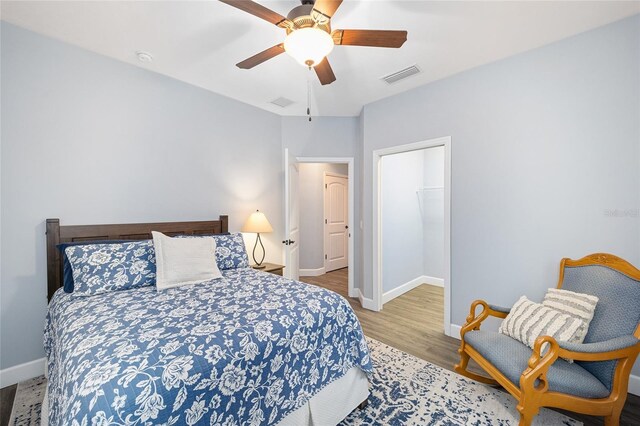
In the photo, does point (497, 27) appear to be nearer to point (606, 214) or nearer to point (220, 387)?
point (606, 214)

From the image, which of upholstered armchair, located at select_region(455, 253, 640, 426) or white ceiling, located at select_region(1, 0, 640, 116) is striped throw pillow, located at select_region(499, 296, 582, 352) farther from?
white ceiling, located at select_region(1, 0, 640, 116)

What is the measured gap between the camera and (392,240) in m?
4.22

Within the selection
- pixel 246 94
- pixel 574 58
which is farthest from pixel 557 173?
pixel 246 94

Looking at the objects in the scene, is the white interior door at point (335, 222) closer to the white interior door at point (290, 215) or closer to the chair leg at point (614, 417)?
the white interior door at point (290, 215)

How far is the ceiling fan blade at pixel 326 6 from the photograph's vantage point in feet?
4.98

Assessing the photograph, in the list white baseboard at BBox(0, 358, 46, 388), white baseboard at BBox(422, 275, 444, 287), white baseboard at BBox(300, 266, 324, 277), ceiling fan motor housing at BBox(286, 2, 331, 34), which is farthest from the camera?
white baseboard at BBox(300, 266, 324, 277)

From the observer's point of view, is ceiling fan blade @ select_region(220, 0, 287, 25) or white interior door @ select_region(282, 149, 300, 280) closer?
ceiling fan blade @ select_region(220, 0, 287, 25)

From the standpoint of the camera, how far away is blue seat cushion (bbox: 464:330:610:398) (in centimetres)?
157

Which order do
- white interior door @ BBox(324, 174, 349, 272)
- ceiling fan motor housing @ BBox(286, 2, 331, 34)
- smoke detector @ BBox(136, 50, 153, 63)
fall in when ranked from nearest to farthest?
ceiling fan motor housing @ BBox(286, 2, 331, 34) → smoke detector @ BBox(136, 50, 153, 63) → white interior door @ BBox(324, 174, 349, 272)

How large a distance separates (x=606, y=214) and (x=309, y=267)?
14.6ft

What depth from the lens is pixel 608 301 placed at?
1809mm

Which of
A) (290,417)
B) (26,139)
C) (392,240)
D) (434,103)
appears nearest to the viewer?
(290,417)

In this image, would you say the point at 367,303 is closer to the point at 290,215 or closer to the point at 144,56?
the point at 290,215

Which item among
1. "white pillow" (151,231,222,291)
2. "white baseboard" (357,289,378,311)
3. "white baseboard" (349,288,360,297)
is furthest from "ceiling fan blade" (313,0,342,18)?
"white baseboard" (349,288,360,297)
